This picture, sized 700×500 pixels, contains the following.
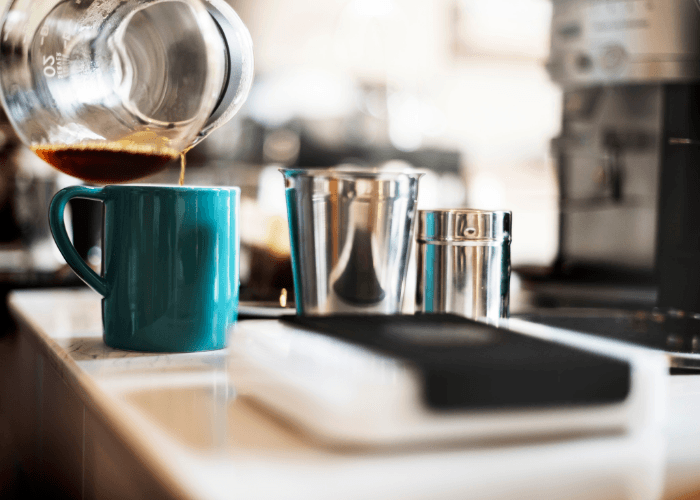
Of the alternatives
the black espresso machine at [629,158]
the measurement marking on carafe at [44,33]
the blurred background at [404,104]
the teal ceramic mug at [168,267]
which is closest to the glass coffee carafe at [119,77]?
the measurement marking on carafe at [44,33]

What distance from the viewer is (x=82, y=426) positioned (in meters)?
0.57

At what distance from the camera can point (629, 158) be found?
1.06 meters

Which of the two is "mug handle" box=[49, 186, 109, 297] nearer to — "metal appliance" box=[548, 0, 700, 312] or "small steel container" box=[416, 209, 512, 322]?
"small steel container" box=[416, 209, 512, 322]

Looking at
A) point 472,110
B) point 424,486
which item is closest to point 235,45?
point 424,486

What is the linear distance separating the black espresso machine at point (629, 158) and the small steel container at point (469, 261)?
16 centimetres

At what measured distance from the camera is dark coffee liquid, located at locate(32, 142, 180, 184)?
0.68m

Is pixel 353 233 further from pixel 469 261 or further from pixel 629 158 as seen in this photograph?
pixel 629 158

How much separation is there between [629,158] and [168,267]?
2.42 feet

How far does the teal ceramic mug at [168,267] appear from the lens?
1.94ft

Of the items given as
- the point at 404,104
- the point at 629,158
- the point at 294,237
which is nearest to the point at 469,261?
the point at 294,237

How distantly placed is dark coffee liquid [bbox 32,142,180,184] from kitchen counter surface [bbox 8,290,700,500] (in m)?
0.22

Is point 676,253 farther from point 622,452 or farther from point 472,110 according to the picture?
point 472,110

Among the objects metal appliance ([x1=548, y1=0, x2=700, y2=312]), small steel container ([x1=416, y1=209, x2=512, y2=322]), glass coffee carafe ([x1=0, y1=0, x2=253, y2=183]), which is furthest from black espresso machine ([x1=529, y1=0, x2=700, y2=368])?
glass coffee carafe ([x1=0, y1=0, x2=253, y2=183])

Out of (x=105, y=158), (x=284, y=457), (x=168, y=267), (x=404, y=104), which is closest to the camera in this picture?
(x=284, y=457)
